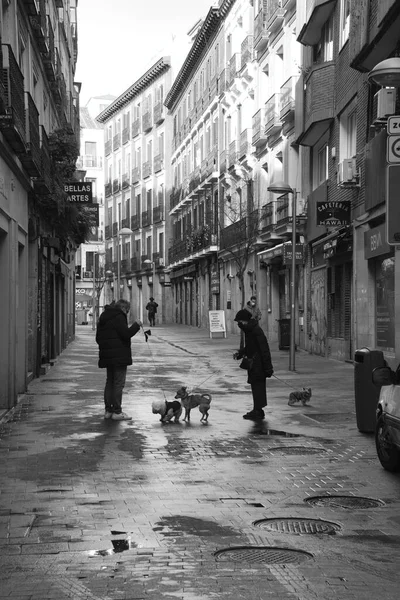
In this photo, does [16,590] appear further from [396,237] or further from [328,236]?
[328,236]

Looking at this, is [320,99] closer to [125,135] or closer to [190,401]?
[190,401]

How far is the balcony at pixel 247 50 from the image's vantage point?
4081cm

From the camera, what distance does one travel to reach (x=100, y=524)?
6949 mm

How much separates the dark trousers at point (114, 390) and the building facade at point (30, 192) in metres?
1.90

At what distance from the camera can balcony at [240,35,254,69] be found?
40.8 meters

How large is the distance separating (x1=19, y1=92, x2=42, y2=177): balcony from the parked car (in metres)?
8.38

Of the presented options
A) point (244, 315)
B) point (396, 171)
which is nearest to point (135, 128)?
point (244, 315)

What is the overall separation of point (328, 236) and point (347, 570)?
21.1 metres

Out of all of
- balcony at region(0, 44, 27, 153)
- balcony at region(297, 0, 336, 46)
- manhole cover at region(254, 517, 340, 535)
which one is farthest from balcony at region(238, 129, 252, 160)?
manhole cover at region(254, 517, 340, 535)

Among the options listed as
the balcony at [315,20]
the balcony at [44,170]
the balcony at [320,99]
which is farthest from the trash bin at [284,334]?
the balcony at [44,170]

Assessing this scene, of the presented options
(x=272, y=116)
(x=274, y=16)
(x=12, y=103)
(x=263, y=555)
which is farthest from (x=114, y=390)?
(x=274, y=16)

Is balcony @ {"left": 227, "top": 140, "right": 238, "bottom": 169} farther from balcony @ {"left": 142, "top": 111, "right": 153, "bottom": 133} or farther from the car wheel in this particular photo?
the car wheel

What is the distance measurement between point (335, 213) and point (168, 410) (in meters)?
12.0

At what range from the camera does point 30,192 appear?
1859cm
